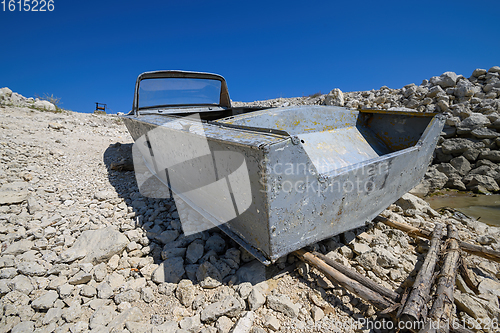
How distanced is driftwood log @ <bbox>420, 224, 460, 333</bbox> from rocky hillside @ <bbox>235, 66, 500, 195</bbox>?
3065 mm

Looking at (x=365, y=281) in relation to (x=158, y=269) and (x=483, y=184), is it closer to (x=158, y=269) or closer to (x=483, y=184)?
(x=158, y=269)

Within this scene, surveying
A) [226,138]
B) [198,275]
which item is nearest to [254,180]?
[226,138]

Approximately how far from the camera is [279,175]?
142 cm

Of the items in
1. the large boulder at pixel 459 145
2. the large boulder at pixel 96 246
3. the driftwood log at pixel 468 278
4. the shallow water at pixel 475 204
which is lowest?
the shallow water at pixel 475 204

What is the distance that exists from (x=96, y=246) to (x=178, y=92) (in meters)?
2.91

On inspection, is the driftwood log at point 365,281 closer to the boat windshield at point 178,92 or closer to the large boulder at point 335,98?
the boat windshield at point 178,92

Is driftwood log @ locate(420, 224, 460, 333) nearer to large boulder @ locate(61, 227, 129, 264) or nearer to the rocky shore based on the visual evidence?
the rocky shore

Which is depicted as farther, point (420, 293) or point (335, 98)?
point (335, 98)

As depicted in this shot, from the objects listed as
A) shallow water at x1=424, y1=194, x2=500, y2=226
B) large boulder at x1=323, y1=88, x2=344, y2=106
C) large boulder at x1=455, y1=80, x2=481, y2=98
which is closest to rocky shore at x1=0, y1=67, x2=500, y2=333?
shallow water at x1=424, y1=194, x2=500, y2=226

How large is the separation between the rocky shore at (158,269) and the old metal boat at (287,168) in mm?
317

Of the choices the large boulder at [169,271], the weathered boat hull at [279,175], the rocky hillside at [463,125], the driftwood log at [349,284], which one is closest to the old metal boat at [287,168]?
the weathered boat hull at [279,175]

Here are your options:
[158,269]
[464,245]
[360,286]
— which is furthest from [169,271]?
[464,245]

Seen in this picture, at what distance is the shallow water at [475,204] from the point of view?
3715 millimetres

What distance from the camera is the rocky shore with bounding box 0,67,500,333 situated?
1629 mm
